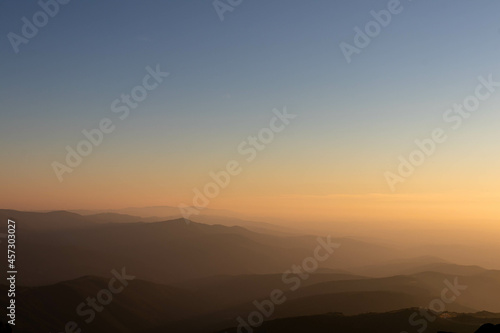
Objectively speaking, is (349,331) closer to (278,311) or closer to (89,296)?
(278,311)

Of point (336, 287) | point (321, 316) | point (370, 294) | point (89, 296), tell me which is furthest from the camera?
point (336, 287)

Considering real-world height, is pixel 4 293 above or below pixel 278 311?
above

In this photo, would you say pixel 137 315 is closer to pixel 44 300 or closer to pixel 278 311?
pixel 44 300

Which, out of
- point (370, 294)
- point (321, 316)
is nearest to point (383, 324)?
point (321, 316)

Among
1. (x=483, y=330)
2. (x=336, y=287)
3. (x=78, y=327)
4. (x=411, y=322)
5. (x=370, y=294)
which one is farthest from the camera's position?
(x=336, y=287)

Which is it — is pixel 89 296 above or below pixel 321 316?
above

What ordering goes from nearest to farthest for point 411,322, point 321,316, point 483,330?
1. point 483,330
2. point 411,322
3. point 321,316

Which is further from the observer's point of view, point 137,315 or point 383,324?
point 137,315

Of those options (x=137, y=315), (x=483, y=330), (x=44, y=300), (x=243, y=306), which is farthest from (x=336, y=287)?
(x=483, y=330)

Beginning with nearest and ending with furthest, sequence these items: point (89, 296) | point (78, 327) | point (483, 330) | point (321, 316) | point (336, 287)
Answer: point (483, 330) → point (321, 316) → point (78, 327) → point (89, 296) → point (336, 287)
